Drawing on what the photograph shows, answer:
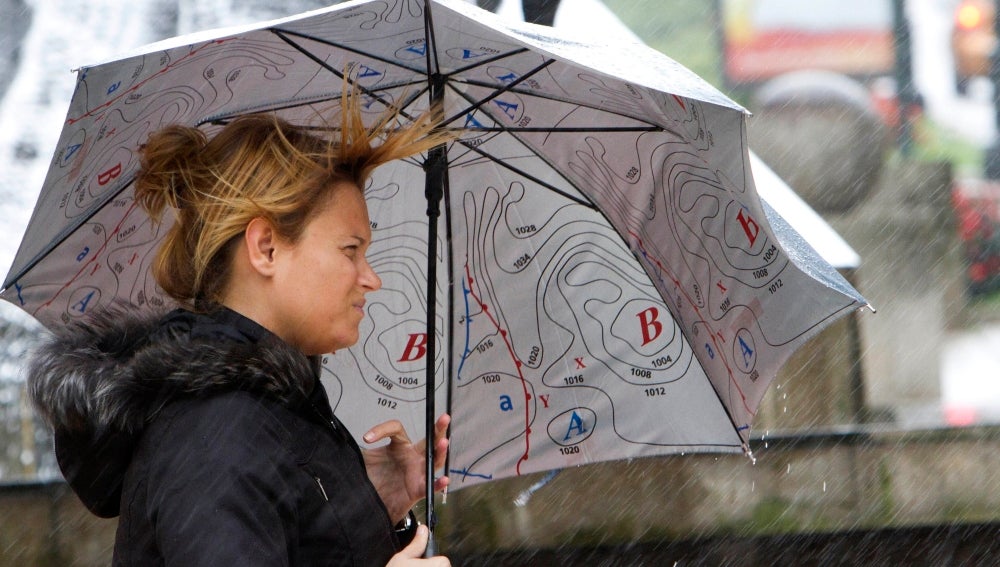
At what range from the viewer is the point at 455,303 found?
2758mm

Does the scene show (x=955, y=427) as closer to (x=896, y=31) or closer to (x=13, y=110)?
(x=896, y=31)

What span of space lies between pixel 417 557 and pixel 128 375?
542 mm

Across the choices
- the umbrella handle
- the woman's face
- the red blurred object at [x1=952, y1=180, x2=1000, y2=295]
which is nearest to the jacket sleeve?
the woman's face

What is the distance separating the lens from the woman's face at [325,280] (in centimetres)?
181

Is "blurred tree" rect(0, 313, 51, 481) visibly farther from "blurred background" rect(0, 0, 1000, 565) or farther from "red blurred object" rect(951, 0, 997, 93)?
"red blurred object" rect(951, 0, 997, 93)

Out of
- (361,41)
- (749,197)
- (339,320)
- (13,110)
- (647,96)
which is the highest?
(13,110)

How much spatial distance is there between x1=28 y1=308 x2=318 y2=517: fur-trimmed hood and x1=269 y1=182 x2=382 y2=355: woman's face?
3.1 inches

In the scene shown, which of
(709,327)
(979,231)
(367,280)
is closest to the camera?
(367,280)

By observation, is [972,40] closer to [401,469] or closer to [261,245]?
[401,469]

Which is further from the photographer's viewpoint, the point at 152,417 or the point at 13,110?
the point at 13,110

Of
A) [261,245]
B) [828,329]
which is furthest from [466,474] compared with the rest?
[828,329]

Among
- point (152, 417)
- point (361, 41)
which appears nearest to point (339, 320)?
point (152, 417)

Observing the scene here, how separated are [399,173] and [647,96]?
0.74 metres

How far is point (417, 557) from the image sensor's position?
6.09 ft
